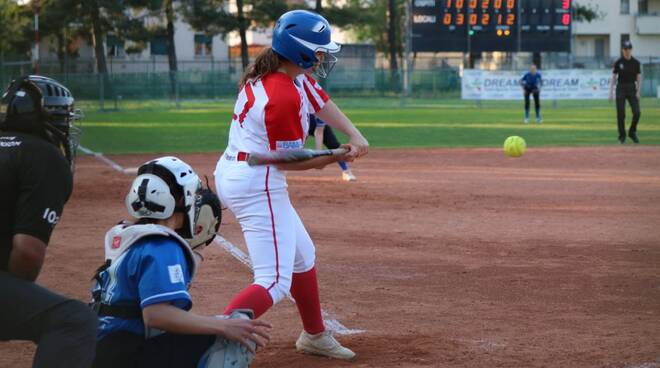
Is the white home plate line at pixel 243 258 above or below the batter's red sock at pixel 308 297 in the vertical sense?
below

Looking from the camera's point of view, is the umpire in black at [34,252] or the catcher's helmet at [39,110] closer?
the umpire in black at [34,252]

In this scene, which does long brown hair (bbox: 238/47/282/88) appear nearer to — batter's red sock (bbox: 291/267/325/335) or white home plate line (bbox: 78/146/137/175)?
batter's red sock (bbox: 291/267/325/335)

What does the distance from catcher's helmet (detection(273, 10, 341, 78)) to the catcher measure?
1.50 metres

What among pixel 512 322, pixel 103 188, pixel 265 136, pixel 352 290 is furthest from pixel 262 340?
pixel 103 188

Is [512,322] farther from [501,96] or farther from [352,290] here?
[501,96]

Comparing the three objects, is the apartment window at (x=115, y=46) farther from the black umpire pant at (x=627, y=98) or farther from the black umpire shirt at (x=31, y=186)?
the black umpire shirt at (x=31, y=186)

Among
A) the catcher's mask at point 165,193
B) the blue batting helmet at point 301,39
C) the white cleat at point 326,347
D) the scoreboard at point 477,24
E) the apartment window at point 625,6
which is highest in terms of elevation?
the apartment window at point 625,6

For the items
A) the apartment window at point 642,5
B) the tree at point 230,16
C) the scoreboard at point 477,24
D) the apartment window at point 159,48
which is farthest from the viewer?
the apartment window at point 642,5

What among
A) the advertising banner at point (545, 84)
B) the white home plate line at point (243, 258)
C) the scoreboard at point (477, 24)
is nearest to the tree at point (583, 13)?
the advertising banner at point (545, 84)

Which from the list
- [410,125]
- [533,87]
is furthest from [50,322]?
[533,87]

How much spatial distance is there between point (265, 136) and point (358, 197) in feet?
28.4

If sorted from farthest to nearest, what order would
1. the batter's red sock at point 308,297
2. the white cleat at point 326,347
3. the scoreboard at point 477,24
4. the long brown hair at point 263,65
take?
the scoreboard at point 477,24 < the white cleat at point 326,347 < the batter's red sock at point 308,297 < the long brown hair at point 263,65

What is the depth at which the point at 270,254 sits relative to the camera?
220 inches

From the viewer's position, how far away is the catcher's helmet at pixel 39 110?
4.27 meters
